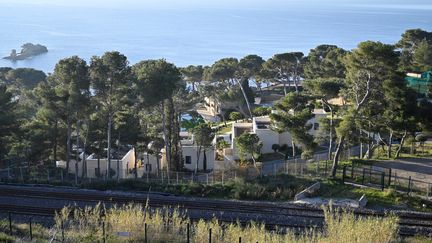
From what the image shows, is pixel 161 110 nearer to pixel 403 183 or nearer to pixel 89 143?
pixel 89 143

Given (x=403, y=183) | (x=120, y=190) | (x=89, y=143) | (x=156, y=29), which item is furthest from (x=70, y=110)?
(x=156, y=29)

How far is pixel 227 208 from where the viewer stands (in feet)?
56.6

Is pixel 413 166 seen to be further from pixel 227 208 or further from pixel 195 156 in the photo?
pixel 195 156

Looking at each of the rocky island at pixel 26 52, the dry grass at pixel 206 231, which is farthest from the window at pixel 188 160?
the rocky island at pixel 26 52

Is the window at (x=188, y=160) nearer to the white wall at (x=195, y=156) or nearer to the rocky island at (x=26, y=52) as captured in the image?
the white wall at (x=195, y=156)

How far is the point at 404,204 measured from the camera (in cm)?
1789

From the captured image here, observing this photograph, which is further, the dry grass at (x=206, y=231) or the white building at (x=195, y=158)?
the white building at (x=195, y=158)

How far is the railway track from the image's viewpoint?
15.5 m

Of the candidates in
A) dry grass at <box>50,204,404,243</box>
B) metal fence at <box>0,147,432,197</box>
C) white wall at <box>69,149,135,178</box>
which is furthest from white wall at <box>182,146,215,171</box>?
dry grass at <box>50,204,404,243</box>

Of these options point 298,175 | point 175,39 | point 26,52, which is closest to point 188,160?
point 298,175

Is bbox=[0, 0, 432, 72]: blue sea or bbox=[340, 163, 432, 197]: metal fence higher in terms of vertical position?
bbox=[0, 0, 432, 72]: blue sea

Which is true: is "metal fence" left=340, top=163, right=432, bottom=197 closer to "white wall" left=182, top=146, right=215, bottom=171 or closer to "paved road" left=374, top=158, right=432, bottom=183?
"paved road" left=374, top=158, right=432, bottom=183

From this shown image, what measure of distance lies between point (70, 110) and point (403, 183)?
1528cm

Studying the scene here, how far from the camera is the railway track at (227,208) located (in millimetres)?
15461
